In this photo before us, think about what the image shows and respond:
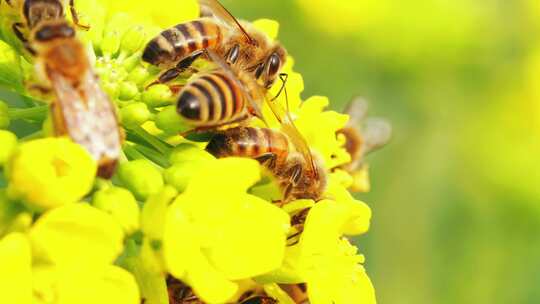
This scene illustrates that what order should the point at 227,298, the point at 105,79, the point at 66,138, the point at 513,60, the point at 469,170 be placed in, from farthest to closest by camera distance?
the point at 513,60 < the point at 469,170 < the point at 105,79 < the point at 227,298 < the point at 66,138

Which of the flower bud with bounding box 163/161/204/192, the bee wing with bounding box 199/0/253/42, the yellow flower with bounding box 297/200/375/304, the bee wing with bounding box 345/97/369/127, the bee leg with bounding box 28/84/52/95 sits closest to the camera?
the bee leg with bounding box 28/84/52/95

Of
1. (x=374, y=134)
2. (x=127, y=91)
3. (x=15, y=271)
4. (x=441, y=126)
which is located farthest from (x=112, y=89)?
(x=441, y=126)

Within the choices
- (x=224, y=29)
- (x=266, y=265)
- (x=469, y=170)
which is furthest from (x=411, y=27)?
(x=266, y=265)

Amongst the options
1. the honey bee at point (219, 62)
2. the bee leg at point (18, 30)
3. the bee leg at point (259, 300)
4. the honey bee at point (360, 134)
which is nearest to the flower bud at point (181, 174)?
the honey bee at point (219, 62)

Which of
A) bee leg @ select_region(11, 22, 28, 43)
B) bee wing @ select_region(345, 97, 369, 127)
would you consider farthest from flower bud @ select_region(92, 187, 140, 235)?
bee wing @ select_region(345, 97, 369, 127)

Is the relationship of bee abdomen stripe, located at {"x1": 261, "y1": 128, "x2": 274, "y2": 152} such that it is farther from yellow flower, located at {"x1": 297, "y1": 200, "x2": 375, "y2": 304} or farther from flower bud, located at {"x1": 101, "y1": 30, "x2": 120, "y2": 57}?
flower bud, located at {"x1": 101, "y1": 30, "x2": 120, "y2": 57}

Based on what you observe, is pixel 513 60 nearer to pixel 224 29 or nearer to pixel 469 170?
pixel 469 170

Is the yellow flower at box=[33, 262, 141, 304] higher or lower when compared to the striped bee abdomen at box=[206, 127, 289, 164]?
lower
